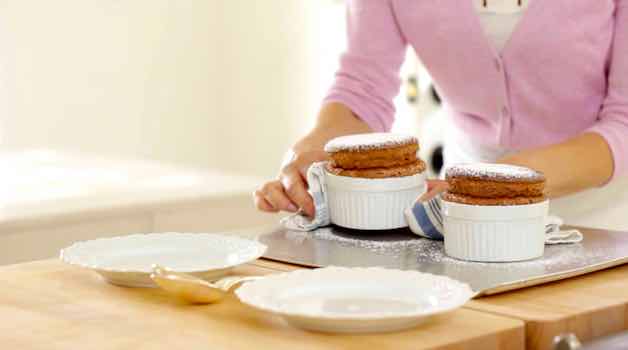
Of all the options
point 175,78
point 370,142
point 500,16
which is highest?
point 500,16

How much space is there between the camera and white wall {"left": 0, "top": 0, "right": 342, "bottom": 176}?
14.2 ft

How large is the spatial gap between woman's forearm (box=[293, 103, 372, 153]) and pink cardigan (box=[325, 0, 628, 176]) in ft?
0.07

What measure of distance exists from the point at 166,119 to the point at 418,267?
361 cm

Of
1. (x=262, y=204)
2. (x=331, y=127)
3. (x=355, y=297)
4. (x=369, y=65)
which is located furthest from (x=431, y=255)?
(x=369, y=65)

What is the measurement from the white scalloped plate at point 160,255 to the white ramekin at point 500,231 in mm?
233

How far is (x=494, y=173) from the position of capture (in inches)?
48.0

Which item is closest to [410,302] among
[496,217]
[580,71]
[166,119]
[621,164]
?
[496,217]

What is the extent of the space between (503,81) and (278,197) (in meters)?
0.50

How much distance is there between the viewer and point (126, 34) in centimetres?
454

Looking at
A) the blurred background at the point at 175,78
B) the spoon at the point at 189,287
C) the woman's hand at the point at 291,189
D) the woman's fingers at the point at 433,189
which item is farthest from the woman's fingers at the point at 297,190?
the blurred background at the point at 175,78

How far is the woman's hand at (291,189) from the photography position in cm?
150

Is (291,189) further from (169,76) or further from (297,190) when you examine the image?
(169,76)

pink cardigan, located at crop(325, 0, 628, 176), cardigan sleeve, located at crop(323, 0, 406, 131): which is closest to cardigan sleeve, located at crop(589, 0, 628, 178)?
pink cardigan, located at crop(325, 0, 628, 176)

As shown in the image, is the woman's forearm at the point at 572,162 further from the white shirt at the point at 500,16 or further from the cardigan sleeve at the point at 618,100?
the white shirt at the point at 500,16
